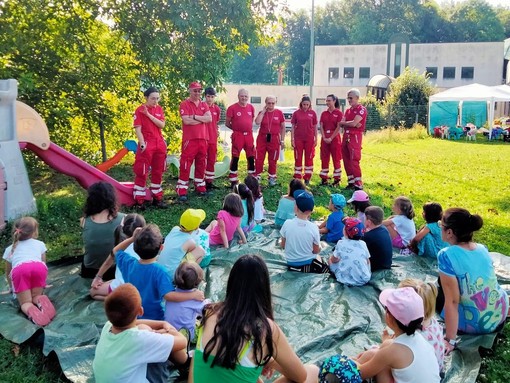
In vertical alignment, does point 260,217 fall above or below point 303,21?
below

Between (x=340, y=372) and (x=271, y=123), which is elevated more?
(x=271, y=123)

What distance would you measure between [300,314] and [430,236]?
231 centimetres

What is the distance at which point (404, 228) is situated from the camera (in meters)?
6.70

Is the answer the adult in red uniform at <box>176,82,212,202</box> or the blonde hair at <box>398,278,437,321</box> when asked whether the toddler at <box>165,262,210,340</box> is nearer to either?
the blonde hair at <box>398,278,437,321</box>

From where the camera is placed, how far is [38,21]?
1044 centimetres

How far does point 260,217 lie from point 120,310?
499 cm

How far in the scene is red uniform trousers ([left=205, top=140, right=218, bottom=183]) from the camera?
1015 centimetres

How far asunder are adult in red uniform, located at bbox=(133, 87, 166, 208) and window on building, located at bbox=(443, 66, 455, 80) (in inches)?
1976

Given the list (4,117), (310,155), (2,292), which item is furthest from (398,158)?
(2,292)

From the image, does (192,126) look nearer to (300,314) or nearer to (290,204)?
(290,204)

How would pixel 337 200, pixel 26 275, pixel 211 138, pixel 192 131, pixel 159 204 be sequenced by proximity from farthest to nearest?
pixel 211 138 → pixel 192 131 → pixel 159 204 → pixel 337 200 → pixel 26 275

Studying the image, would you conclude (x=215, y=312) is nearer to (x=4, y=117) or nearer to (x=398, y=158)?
(x=4, y=117)

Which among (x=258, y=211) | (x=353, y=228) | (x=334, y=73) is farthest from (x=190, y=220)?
(x=334, y=73)

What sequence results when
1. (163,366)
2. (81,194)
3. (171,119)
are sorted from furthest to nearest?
1. (171,119)
2. (81,194)
3. (163,366)
